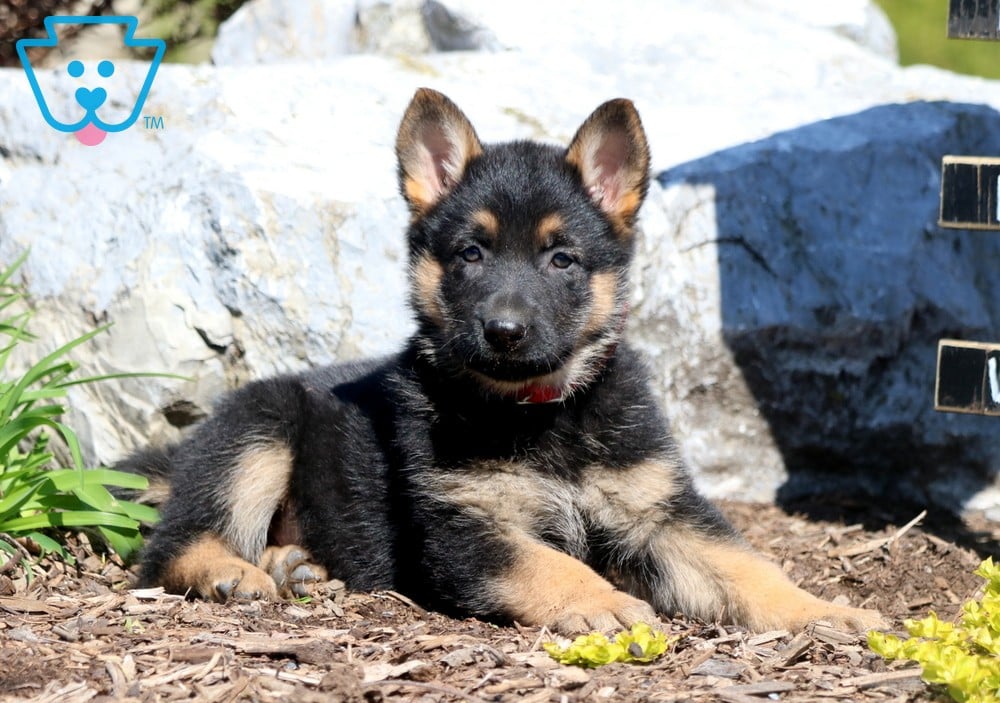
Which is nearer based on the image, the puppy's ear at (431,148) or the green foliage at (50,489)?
the puppy's ear at (431,148)

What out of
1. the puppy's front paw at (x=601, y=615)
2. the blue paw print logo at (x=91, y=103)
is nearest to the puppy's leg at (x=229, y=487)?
the puppy's front paw at (x=601, y=615)

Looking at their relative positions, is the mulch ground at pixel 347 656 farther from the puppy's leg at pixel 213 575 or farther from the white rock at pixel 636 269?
the white rock at pixel 636 269

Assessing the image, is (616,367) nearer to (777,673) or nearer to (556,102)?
(777,673)

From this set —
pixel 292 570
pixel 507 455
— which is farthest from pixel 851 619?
pixel 292 570

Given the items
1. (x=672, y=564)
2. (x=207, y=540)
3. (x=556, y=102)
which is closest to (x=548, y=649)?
(x=672, y=564)

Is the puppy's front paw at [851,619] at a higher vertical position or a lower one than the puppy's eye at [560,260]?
lower

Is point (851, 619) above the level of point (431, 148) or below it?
below

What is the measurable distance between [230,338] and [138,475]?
37.7 inches

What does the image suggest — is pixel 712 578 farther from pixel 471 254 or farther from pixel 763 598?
pixel 471 254

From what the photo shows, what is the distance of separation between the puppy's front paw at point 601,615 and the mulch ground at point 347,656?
0.38 feet

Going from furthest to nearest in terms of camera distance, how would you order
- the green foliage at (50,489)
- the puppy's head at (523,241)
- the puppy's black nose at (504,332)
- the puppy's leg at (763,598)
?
the green foliage at (50,489) → the puppy's head at (523,241) → the puppy's black nose at (504,332) → the puppy's leg at (763,598)

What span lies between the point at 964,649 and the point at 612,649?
1040mm

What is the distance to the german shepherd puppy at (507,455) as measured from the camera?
13.7 ft

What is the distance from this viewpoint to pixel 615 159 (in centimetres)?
462
